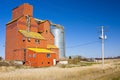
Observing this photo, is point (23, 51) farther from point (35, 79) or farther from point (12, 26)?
point (35, 79)

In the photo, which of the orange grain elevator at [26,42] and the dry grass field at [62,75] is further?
the orange grain elevator at [26,42]

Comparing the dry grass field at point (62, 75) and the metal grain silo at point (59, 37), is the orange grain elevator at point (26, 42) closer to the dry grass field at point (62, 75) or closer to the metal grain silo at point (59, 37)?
the metal grain silo at point (59, 37)

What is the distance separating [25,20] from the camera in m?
55.6

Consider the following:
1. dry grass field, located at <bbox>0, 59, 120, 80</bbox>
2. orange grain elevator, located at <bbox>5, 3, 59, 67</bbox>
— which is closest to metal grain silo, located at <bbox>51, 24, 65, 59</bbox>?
orange grain elevator, located at <bbox>5, 3, 59, 67</bbox>

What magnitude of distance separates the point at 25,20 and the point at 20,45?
25.4 feet

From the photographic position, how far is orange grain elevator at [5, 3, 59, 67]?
162 ft

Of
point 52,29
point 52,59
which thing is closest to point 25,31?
point 52,59

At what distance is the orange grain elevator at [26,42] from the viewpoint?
162 feet

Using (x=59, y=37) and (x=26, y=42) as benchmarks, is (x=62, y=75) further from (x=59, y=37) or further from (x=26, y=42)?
(x=59, y=37)

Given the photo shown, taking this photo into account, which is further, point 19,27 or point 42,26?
point 42,26

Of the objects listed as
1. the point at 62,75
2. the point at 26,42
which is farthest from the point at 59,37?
the point at 62,75

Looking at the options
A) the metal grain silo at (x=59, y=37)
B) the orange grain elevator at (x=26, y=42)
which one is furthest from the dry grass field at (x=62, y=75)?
the metal grain silo at (x=59, y=37)

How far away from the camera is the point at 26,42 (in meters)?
51.0

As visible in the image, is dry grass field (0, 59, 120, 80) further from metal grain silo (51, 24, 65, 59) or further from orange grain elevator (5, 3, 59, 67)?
metal grain silo (51, 24, 65, 59)
